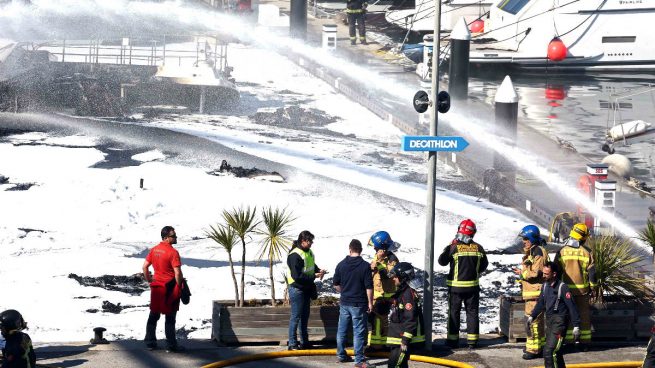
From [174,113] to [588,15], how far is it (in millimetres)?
13228

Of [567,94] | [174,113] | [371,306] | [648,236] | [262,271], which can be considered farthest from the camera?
[567,94]

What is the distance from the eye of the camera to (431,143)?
1324cm

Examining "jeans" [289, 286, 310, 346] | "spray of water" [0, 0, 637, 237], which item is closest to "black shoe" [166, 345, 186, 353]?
"jeans" [289, 286, 310, 346]

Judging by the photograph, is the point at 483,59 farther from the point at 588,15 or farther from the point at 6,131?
the point at 6,131

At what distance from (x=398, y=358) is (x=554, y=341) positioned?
1.49m

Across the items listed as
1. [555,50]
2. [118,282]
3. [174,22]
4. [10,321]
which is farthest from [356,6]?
[10,321]

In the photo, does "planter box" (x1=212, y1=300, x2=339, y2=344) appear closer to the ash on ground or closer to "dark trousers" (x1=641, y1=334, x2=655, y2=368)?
the ash on ground

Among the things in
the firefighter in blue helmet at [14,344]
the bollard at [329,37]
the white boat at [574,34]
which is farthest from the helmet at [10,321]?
the bollard at [329,37]

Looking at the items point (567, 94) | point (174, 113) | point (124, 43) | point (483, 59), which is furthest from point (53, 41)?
point (567, 94)

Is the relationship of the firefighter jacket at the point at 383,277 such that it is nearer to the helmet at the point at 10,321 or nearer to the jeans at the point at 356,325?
the jeans at the point at 356,325

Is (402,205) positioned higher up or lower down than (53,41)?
lower down

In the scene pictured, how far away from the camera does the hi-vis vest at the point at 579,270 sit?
1305 centimetres

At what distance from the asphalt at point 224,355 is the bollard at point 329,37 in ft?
74.3

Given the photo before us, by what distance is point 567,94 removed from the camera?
112 feet
